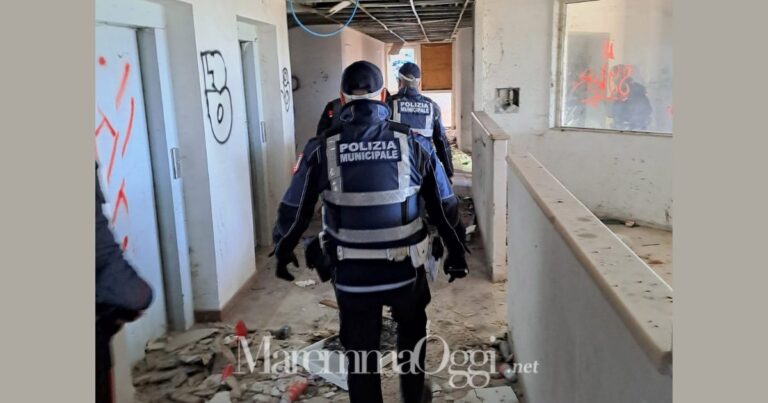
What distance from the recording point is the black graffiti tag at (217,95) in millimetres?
4082

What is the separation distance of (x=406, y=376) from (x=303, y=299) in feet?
6.12

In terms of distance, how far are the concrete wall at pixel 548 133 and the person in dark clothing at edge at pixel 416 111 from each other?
1.73m

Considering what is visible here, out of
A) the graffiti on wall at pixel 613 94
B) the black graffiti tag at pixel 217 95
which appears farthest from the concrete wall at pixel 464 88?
the black graffiti tag at pixel 217 95

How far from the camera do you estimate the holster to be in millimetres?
2863

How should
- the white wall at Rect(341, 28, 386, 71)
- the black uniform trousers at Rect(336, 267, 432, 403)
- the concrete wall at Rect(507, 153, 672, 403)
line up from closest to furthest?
the concrete wall at Rect(507, 153, 672, 403) → the black uniform trousers at Rect(336, 267, 432, 403) → the white wall at Rect(341, 28, 386, 71)

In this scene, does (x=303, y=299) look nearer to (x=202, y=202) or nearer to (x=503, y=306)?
(x=202, y=202)

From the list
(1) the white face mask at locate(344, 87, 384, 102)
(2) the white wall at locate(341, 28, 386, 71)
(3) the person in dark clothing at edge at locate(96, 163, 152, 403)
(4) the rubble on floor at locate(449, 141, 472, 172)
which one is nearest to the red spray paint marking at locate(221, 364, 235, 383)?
(1) the white face mask at locate(344, 87, 384, 102)

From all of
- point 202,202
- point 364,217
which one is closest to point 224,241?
point 202,202

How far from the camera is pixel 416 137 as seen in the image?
2807mm

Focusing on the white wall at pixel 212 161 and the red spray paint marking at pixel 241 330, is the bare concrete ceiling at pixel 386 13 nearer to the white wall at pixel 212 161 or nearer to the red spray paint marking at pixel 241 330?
the white wall at pixel 212 161

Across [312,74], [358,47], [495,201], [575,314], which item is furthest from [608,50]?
[575,314]

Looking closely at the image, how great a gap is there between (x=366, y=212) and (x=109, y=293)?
1330 mm

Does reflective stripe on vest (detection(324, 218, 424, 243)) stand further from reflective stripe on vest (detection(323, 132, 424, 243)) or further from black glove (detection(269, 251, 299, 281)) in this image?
black glove (detection(269, 251, 299, 281))

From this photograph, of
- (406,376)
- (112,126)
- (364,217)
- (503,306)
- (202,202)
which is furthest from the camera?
(503,306)
